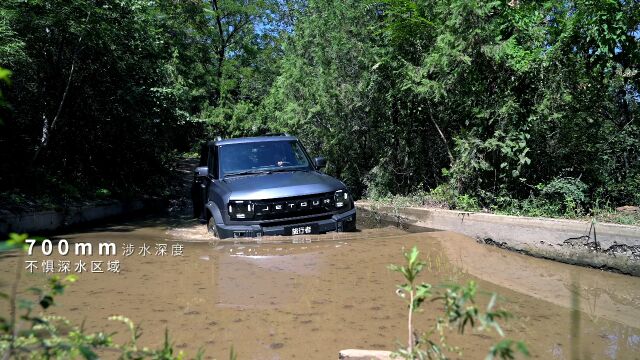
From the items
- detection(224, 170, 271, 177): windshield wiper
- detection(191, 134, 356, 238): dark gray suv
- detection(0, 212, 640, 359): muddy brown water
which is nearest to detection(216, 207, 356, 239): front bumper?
detection(191, 134, 356, 238): dark gray suv

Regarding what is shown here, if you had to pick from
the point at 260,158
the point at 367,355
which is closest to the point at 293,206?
the point at 260,158

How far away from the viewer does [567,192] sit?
8141 millimetres

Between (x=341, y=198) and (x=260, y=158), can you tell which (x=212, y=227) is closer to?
(x=260, y=158)

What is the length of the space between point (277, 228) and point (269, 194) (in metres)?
0.48

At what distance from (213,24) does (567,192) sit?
91.0ft

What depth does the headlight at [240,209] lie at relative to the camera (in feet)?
24.4

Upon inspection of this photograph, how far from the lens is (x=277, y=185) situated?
765 cm

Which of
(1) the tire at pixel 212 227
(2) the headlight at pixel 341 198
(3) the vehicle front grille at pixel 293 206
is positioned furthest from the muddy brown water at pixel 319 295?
(2) the headlight at pixel 341 198

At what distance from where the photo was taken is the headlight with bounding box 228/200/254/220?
24.4ft

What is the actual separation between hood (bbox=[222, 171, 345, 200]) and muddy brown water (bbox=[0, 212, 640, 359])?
63cm

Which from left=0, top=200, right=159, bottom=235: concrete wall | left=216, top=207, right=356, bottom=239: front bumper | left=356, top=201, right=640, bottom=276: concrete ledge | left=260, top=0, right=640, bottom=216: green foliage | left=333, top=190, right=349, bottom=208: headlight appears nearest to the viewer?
left=356, top=201, right=640, bottom=276: concrete ledge

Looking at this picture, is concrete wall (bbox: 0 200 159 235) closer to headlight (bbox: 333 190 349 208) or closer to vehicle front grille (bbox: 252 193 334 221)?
vehicle front grille (bbox: 252 193 334 221)

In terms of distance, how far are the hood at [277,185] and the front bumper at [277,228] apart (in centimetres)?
40

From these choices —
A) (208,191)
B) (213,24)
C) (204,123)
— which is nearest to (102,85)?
(208,191)
